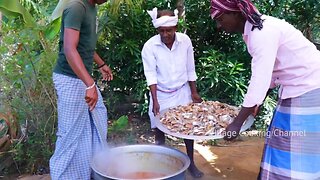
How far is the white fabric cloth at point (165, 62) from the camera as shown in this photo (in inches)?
123

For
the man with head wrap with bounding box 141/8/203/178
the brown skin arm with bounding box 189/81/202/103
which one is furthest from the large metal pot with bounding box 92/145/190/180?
the brown skin arm with bounding box 189/81/202/103

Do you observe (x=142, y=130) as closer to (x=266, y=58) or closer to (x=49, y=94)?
(x=49, y=94)

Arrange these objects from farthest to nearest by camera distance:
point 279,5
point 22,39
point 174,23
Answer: point 279,5 < point 22,39 < point 174,23

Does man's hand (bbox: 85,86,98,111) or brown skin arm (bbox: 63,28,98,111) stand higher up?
brown skin arm (bbox: 63,28,98,111)

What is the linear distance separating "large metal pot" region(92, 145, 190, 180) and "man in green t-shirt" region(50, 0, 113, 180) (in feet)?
1.11

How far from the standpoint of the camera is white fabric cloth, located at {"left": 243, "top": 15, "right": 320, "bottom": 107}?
1.99m

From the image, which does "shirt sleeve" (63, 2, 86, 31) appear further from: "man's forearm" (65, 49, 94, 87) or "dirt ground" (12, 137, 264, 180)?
"dirt ground" (12, 137, 264, 180)

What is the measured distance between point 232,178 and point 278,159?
4.44 feet

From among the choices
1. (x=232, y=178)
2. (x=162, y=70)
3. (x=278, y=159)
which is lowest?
(x=232, y=178)

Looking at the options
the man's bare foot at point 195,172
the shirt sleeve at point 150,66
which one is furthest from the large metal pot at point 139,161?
the man's bare foot at point 195,172

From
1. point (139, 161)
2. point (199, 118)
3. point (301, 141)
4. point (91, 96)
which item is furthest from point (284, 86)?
point (91, 96)

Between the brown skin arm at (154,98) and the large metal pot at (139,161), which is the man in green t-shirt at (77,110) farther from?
the brown skin arm at (154,98)

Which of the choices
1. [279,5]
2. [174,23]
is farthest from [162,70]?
[279,5]

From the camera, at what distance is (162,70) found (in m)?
3.15
